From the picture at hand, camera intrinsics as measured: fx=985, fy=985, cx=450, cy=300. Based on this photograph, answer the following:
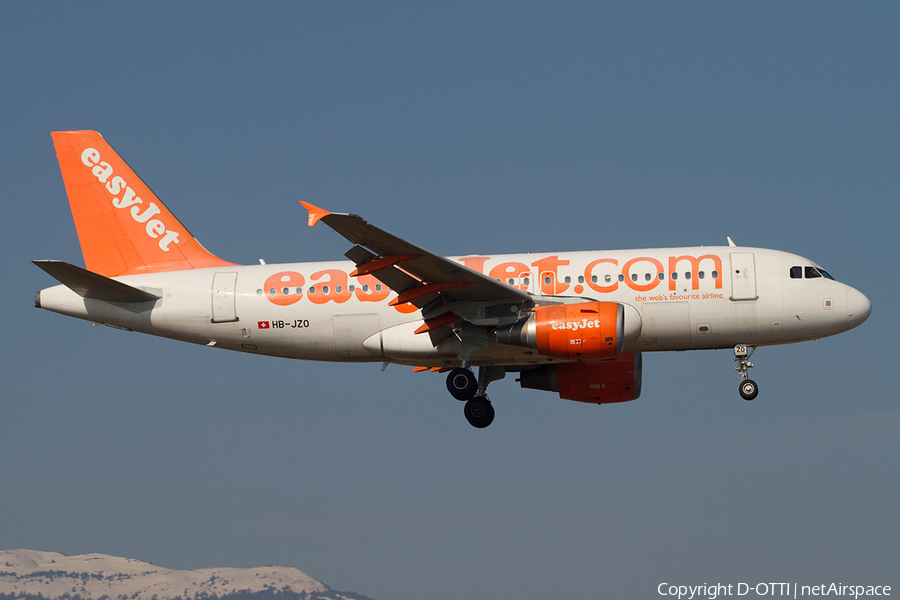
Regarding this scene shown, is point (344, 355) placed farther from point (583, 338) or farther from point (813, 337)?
point (813, 337)

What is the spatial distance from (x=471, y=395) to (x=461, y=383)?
0.62 meters

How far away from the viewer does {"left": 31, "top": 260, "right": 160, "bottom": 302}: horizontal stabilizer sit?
28.3m

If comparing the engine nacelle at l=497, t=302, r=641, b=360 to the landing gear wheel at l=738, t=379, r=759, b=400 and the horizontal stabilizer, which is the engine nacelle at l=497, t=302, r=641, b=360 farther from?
the horizontal stabilizer

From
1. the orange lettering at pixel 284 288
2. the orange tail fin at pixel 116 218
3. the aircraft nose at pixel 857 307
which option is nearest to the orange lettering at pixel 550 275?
the orange lettering at pixel 284 288

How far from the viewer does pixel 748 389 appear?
95.0ft

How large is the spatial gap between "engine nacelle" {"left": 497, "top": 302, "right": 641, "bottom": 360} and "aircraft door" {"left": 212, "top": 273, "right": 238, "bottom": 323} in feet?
28.9

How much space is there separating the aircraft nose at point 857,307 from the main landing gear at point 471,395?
1073 cm

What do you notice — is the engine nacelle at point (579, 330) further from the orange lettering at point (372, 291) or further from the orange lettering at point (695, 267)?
the orange lettering at point (372, 291)

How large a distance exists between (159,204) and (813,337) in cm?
2138

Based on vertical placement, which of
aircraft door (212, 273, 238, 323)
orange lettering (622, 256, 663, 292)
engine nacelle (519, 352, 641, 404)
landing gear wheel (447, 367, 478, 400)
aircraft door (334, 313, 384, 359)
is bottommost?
landing gear wheel (447, 367, 478, 400)

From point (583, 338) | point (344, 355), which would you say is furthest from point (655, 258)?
point (344, 355)

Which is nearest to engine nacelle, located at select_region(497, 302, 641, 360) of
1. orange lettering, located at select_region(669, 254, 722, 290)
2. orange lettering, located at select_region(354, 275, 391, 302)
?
orange lettering, located at select_region(669, 254, 722, 290)

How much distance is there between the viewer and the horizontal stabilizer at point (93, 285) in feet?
93.0

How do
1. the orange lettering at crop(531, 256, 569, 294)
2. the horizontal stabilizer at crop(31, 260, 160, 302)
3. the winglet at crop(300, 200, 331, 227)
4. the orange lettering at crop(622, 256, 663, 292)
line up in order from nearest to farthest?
the winglet at crop(300, 200, 331, 227), the orange lettering at crop(622, 256, 663, 292), the orange lettering at crop(531, 256, 569, 294), the horizontal stabilizer at crop(31, 260, 160, 302)
